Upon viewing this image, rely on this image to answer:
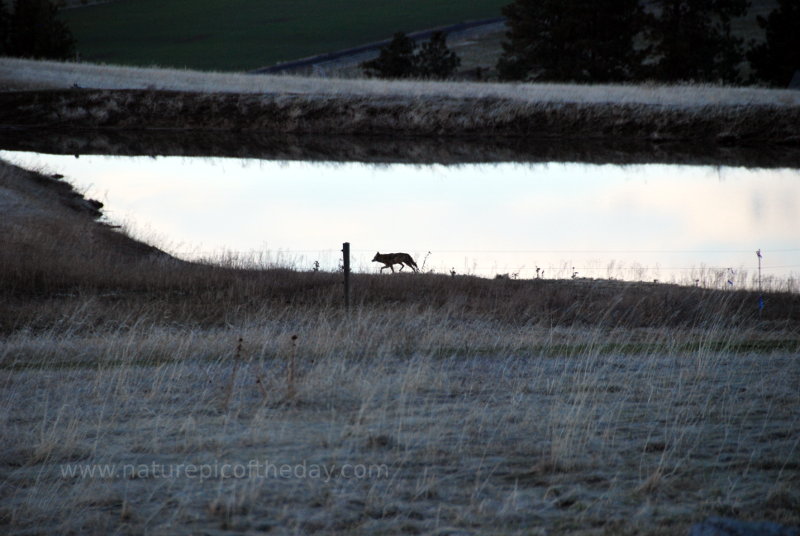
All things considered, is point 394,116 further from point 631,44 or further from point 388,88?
point 631,44

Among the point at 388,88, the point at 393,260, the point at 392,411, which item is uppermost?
the point at 388,88

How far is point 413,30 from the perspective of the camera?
86.7 m

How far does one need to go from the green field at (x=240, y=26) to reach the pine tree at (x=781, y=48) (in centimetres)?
3775

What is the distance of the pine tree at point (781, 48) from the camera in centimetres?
5259

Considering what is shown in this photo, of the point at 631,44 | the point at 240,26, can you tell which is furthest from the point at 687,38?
the point at 240,26

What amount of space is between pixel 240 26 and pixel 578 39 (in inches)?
1969

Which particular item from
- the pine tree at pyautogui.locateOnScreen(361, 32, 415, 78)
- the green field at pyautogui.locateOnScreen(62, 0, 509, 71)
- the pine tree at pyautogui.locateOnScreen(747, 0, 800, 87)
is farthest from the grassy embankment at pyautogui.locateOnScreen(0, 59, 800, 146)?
the green field at pyautogui.locateOnScreen(62, 0, 509, 71)

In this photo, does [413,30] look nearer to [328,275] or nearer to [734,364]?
[328,275]

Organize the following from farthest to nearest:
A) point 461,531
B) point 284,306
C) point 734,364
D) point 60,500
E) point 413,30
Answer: point 413,30 < point 284,306 < point 734,364 < point 60,500 < point 461,531

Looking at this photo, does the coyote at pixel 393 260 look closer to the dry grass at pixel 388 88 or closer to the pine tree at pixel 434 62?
the dry grass at pixel 388 88

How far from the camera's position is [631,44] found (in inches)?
2173

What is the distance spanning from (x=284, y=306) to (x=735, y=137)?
25771mm

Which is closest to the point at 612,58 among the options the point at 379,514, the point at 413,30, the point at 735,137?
the point at 735,137

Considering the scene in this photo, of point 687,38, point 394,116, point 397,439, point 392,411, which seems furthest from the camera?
point 687,38
